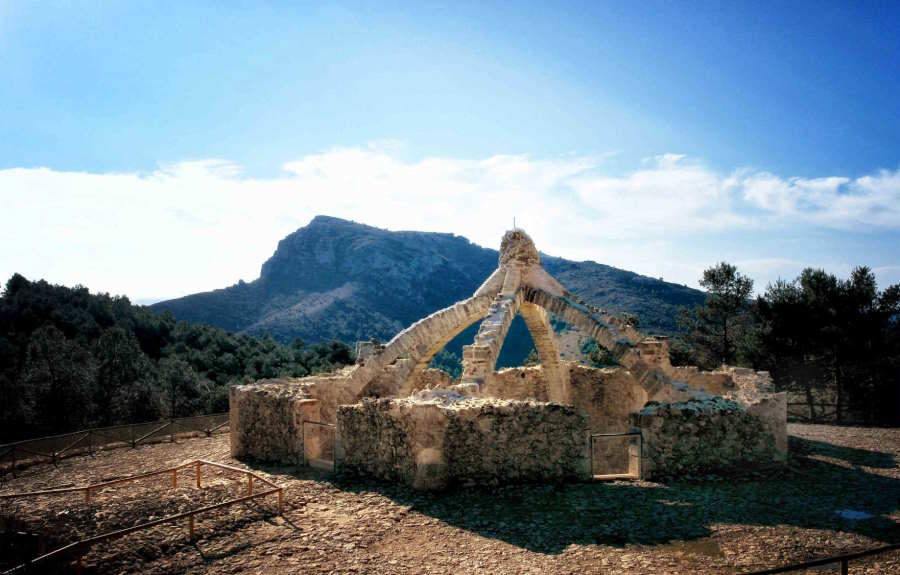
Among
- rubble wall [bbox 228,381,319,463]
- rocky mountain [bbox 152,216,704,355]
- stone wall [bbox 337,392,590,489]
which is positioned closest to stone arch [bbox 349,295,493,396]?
rubble wall [bbox 228,381,319,463]

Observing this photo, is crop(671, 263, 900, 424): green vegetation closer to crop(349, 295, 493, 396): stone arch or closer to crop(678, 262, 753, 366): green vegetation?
crop(678, 262, 753, 366): green vegetation

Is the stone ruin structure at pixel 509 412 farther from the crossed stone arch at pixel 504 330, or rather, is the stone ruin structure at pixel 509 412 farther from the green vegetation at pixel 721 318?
the green vegetation at pixel 721 318

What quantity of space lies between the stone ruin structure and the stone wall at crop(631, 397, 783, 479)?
2 cm

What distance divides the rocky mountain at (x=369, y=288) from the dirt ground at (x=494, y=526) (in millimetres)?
40562

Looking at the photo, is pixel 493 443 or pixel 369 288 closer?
pixel 493 443

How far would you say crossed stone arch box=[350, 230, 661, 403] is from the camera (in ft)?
44.7

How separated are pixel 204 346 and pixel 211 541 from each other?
32.0 metres

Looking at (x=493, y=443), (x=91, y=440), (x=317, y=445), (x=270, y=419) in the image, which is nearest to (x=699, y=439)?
(x=493, y=443)

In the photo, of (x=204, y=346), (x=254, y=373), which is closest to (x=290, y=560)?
(x=254, y=373)

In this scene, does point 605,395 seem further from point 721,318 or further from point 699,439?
point 721,318

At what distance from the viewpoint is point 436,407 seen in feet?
32.2

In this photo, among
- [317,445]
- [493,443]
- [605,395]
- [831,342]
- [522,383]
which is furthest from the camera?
[831,342]

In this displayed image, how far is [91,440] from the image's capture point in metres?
15.4

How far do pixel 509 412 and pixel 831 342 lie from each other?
59.1 feet
